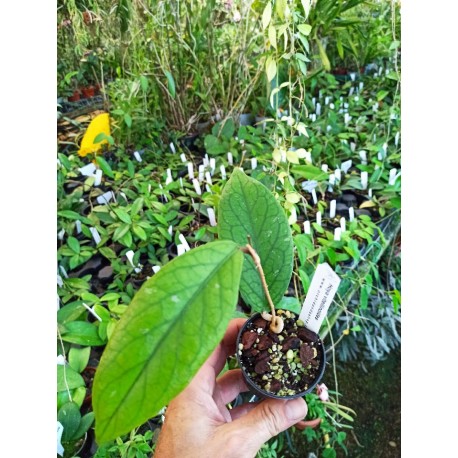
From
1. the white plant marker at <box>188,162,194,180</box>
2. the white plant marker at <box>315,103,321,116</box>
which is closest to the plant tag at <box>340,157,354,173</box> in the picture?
the white plant marker at <box>315,103,321,116</box>

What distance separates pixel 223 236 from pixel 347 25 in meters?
1.07

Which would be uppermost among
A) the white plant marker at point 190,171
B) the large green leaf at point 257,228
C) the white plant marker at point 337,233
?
the large green leaf at point 257,228

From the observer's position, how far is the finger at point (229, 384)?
0.61 meters

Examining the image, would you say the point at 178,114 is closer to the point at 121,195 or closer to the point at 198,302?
the point at 121,195

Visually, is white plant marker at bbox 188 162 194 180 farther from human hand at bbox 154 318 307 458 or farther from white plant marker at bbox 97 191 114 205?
human hand at bbox 154 318 307 458

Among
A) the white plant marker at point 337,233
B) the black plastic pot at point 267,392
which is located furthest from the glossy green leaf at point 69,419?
the white plant marker at point 337,233

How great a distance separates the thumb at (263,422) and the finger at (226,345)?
4.2 inches

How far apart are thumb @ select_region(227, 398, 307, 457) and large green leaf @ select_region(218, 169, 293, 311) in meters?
0.11

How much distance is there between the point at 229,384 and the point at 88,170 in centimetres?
85

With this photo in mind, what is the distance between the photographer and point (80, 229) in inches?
41.6

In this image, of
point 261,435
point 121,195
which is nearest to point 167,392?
point 261,435

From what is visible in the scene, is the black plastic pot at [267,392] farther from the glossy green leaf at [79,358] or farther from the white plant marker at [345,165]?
the white plant marker at [345,165]

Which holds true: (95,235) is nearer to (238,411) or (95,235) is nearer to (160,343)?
(238,411)

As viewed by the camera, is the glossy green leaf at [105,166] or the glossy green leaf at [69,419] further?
the glossy green leaf at [105,166]
